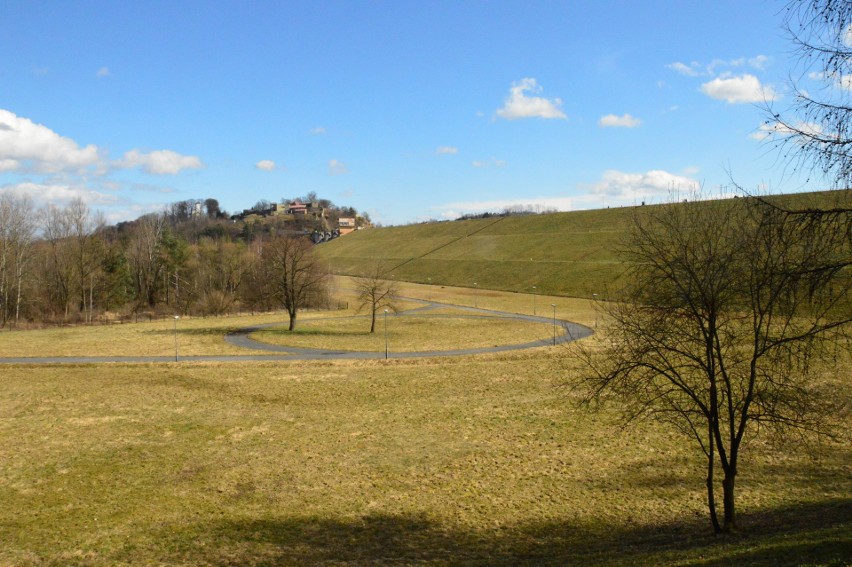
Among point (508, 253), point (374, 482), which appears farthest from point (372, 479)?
point (508, 253)

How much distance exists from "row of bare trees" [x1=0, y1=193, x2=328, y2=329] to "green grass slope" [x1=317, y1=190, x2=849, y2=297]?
87.2 ft

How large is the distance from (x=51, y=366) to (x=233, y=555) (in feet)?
122

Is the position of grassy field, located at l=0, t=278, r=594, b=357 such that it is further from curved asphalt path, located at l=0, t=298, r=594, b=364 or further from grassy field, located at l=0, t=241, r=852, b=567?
grassy field, located at l=0, t=241, r=852, b=567

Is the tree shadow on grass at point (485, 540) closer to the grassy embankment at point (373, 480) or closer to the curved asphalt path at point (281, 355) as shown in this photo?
the grassy embankment at point (373, 480)

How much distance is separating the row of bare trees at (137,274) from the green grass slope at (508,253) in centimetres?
2656

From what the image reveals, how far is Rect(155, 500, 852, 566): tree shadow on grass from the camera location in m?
14.1

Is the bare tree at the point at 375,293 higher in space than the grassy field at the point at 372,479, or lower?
higher

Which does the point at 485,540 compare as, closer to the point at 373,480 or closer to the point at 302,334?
the point at 373,480

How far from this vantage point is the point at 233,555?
16.2 meters

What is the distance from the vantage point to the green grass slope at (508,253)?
347ft

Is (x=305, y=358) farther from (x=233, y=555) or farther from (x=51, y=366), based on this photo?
(x=233, y=555)

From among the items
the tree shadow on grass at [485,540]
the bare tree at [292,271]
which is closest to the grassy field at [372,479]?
the tree shadow on grass at [485,540]

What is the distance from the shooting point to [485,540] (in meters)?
17.2

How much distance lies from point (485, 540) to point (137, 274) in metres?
95.7
